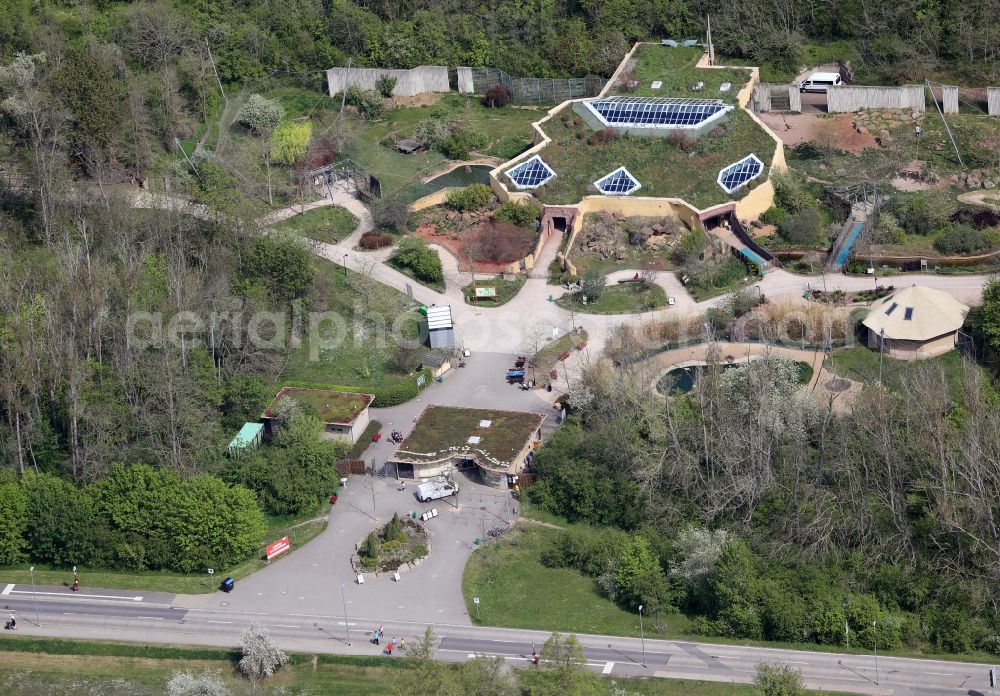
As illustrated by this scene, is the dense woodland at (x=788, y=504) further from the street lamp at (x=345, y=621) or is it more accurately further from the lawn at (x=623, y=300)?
the lawn at (x=623, y=300)

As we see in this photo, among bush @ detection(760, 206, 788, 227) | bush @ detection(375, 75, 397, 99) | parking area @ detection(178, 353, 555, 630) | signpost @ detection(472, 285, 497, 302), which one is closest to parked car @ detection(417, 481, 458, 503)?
parking area @ detection(178, 353, 555, 630)

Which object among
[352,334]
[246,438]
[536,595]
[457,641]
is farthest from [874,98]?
[457,641]

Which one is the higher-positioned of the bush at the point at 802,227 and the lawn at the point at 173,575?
the bush at the point at 802,227

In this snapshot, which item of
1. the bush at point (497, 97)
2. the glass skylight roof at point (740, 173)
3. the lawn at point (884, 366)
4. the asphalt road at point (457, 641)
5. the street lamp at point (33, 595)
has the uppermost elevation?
the glass skylight roof at point (740, 173)

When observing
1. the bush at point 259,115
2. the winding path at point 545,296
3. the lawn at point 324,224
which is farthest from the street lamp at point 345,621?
the bush at point 259,115

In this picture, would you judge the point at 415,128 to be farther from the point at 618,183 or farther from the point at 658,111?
the point at 618,183

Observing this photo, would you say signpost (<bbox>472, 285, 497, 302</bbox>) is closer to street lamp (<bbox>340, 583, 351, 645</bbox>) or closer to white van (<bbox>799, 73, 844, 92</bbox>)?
street lamp (<bbox>340, 583, 351, 645</bbox>)

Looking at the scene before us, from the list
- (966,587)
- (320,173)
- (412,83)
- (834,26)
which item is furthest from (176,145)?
(966,587)

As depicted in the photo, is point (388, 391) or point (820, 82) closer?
point (388, 391)
